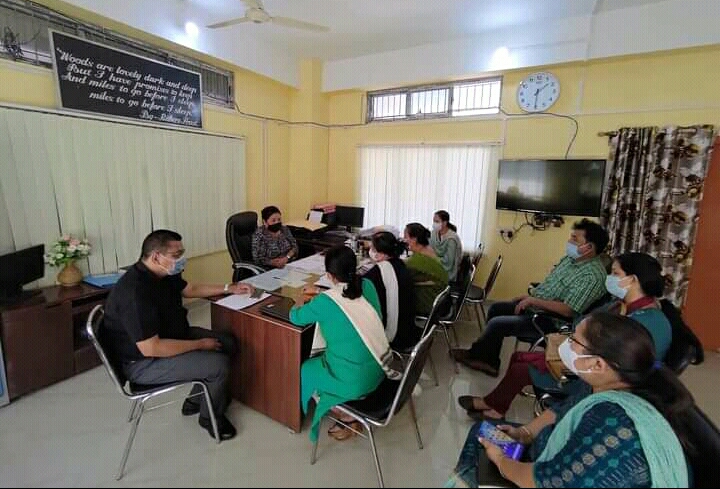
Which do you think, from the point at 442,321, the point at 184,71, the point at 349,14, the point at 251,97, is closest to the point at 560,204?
the point at 442,321

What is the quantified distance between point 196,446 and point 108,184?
2.22 m

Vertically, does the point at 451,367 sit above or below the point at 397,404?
below

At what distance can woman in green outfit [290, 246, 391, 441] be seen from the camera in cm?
152

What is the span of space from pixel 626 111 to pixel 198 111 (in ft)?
13.2

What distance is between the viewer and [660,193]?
2951mm

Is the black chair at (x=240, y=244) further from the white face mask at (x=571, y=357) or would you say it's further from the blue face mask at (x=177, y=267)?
the white face mask at (x=571, y=357)

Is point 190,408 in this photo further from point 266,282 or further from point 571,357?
point 571,357

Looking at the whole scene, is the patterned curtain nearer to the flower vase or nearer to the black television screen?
the black television screen

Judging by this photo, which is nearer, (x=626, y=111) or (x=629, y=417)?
(x=629, y=417)

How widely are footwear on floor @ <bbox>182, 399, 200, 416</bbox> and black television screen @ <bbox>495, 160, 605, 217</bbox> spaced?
10.7ft

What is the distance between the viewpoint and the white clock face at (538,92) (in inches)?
132

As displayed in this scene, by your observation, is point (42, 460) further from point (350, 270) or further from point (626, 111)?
point (626, 111)

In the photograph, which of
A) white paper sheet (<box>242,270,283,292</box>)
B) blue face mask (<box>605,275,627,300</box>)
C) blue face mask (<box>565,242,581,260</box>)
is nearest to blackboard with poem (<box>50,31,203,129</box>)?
white paper sheet (<box>242,270,283,292</box>)

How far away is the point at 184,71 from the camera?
320 centimetres
